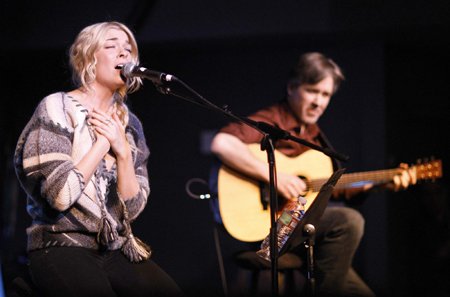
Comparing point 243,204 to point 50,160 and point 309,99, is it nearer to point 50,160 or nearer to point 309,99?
point 309,99

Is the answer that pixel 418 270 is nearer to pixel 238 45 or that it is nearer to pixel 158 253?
pixel 158 253

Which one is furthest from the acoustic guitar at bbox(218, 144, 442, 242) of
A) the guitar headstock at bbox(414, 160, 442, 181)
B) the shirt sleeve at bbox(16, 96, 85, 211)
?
the shirt sleeve at bbox(16, 96, 85, 211)

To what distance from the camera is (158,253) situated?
3.31 meters

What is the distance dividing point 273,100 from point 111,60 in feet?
5.99

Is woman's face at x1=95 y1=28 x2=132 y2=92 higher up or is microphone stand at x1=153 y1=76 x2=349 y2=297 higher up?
woman's face at x1=95 y1=28 x2=132 y2=92

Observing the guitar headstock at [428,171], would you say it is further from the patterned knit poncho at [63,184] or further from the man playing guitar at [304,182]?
the patterned knit poncho at [63,184]

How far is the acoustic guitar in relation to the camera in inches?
99.9

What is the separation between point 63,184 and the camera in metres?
1.58

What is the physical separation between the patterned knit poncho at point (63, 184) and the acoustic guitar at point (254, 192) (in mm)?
792

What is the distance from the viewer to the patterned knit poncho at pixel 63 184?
1611mm

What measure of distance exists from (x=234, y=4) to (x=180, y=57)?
2.07 ft

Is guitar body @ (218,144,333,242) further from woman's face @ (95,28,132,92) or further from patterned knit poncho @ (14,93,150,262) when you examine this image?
woman's face @ (95,28,132,92)

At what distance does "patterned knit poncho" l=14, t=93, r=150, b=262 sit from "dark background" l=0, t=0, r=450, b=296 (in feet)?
4.94

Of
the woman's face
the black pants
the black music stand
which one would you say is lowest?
the black pants
